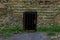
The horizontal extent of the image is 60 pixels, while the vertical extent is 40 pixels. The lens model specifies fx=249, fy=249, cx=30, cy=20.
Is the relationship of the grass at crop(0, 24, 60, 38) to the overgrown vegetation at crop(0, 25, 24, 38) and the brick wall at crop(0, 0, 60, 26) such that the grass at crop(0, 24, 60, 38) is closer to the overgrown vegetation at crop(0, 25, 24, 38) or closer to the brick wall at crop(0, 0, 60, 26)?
the overgrown vegetation at crop(0, 25, 24, 38)

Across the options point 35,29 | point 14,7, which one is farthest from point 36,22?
point 14,7

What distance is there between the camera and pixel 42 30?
538 cm

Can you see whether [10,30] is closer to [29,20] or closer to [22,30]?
[22,30]

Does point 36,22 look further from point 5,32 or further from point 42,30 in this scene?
point 5,32

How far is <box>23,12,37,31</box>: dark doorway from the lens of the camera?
536cm

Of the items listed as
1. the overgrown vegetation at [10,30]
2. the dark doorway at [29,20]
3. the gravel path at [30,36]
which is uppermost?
the dark doorway at [29,20]

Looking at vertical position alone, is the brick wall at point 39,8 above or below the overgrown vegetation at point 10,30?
above

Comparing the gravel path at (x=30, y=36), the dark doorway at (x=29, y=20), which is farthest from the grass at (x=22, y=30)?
the gravel path at (x=30, y=36)

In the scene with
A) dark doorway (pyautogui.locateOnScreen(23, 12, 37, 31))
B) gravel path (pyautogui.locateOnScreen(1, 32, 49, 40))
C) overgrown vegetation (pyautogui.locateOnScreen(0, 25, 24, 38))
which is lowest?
gravel path (pyautogui.locateOnScreen(1, 32, 49, 40))

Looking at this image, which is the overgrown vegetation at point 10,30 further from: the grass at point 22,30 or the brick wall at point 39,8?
the brick wall at point 39,8

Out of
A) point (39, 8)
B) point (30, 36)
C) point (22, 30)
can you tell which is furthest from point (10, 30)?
point (39, 8)

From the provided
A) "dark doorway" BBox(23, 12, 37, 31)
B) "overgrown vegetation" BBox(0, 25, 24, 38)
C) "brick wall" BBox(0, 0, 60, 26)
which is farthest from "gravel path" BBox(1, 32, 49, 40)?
"brick wall" BBox(0, 0, 60, 26)

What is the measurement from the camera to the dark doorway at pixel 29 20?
17.6 feet

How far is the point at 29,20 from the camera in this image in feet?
17.6
